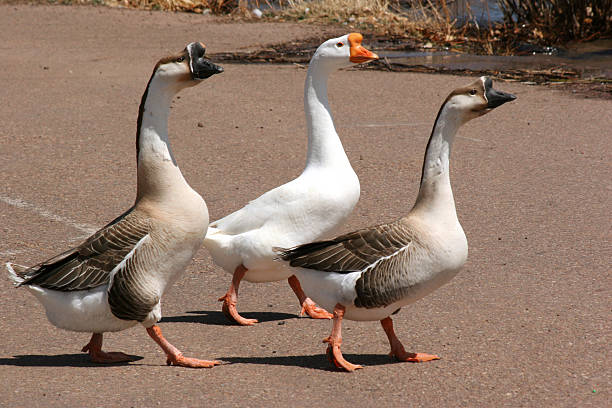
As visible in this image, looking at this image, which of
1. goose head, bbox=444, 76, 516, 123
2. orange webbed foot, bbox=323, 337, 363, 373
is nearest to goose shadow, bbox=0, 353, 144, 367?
orange webbed foot, bbox=323, 337, 363, 373

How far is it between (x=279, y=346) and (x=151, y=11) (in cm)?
1747

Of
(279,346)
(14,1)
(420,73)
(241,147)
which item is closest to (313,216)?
(279,346)

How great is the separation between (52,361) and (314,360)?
1.51 meters

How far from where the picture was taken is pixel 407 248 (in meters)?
4.38

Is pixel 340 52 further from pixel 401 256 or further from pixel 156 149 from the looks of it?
pixel 401 256

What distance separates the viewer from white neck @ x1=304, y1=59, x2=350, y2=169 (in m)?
5.46

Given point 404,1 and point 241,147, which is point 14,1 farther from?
point 241,147

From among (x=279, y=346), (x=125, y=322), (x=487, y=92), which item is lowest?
(x=279, y=346)

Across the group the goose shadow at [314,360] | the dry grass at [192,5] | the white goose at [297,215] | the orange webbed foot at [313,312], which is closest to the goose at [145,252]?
the goose shadow at [314,360]

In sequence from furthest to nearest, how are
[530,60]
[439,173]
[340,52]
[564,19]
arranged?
[564,19], [530,60], [340,52], [439,173]

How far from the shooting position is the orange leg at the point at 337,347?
4.39m

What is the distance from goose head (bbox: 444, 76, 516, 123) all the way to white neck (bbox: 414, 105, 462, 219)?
0.13 feet

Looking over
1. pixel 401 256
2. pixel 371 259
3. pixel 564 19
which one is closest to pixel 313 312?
pixel 371 259

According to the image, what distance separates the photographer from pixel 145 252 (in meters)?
4.30
